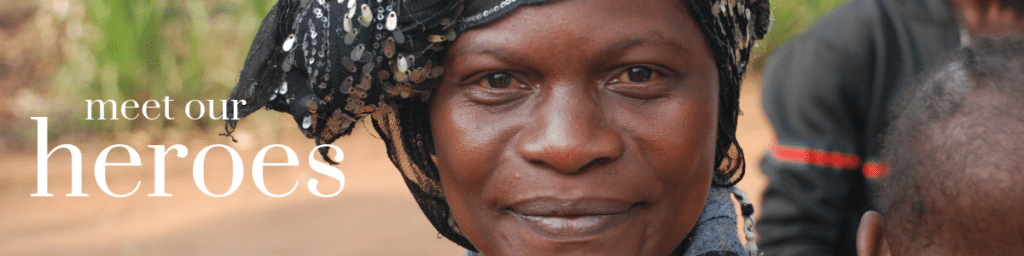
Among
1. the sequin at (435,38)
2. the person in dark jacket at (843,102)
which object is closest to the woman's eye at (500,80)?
the sequin at (435,38)

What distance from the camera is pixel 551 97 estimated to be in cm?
160

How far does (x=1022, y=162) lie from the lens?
1426 mm

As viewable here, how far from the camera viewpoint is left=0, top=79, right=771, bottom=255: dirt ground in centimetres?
604

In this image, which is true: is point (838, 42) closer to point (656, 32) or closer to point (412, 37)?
point (656, 32)

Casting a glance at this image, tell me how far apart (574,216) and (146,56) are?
23.2 feet

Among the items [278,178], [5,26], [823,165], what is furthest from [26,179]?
[823,165]

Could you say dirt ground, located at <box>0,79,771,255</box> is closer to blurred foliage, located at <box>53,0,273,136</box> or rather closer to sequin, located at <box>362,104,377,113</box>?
blurred foliage, located at <box>53,0,273,136</box>

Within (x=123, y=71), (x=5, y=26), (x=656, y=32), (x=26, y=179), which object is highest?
(x=5, y=26)

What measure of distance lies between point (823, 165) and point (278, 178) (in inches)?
221

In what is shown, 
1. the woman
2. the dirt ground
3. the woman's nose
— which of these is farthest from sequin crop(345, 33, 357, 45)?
the dirt ground

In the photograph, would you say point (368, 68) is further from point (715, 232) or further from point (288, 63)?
point (715, 232)

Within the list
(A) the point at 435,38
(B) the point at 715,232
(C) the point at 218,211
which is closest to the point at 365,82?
(A) the point at 435,38

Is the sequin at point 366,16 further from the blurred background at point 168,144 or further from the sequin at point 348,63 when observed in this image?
the blurred background at point 168,144

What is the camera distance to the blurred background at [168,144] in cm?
618
